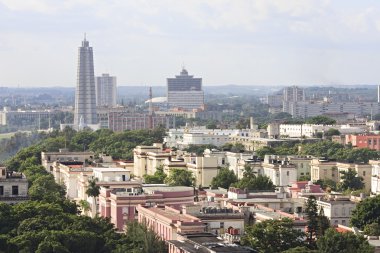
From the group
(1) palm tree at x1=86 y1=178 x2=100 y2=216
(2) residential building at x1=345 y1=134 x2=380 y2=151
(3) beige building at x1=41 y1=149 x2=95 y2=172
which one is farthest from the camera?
(2) residential building at x1=345 y1=134 x2=380 y2=151

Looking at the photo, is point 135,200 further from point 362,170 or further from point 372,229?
point 362,170

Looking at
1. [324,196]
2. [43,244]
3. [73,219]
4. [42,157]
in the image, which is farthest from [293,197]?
[42,157]

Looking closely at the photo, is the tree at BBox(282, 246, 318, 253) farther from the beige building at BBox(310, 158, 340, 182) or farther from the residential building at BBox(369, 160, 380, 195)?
the beige building at BBox(310, 158, 340, 182)

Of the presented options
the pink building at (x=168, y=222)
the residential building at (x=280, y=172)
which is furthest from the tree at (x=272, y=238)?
the residential building at (x=280, y=172)

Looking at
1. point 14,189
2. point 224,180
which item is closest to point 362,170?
point 224,180

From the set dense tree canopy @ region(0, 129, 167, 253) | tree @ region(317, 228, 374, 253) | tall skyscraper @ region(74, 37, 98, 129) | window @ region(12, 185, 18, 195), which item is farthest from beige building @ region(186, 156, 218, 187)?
tall skyscraper @ region(74, 37, 98, 129)
